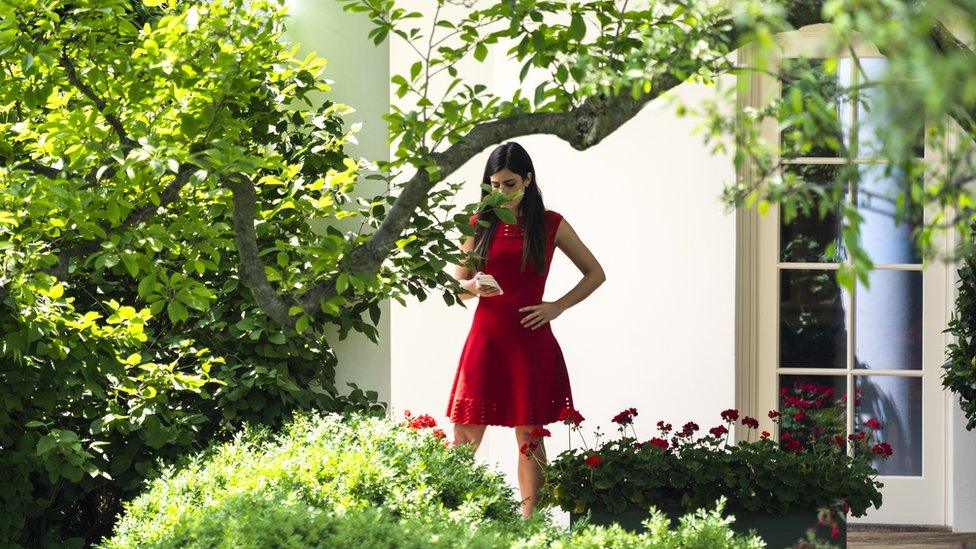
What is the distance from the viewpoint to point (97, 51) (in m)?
2.89

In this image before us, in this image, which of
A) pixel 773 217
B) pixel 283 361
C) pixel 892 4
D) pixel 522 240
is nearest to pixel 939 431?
pixel 773 217

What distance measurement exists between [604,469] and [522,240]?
3.08ft

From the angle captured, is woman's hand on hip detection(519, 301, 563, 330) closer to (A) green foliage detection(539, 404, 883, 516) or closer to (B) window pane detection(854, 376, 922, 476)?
(A) green foliage detection(539, 404, 883, 516)

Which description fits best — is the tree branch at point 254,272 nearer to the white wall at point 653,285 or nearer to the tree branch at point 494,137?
the tree branch at point 494,137

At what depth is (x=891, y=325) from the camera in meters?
5.43

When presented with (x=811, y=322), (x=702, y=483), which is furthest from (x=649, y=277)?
(x=702, y=483)

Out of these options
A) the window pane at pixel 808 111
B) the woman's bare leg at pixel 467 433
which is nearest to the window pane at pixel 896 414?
the woman's bare leg at pixel 467 433

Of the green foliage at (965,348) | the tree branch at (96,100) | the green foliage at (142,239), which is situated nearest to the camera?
the tree branch at (96,100)

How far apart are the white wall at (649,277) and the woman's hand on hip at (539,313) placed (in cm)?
109

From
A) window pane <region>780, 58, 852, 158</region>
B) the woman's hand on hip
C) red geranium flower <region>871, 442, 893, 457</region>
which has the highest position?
the woman's hand on hip

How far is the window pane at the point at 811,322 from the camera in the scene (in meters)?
5.46

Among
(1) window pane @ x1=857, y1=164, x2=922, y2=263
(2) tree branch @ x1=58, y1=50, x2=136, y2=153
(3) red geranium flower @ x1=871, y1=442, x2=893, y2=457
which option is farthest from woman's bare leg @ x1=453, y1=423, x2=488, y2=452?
(1) window pane @ x1=857, y1=164, x2=922, y2=263

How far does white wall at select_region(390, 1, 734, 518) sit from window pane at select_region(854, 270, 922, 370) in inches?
27.9

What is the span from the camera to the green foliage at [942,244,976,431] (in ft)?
15.6
